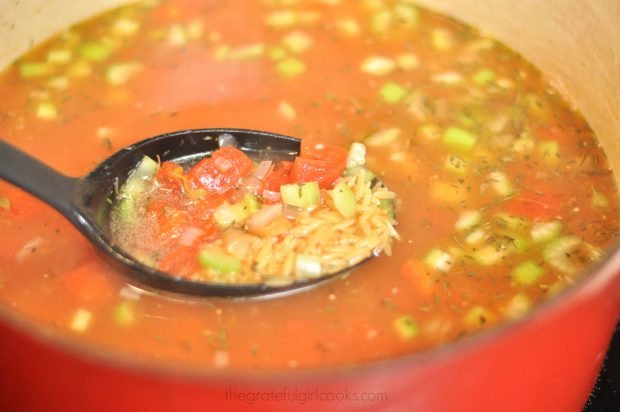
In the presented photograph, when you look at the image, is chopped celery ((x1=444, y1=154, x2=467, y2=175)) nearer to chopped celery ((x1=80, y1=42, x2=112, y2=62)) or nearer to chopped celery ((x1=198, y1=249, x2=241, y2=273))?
chopped celery ((x1=198, y1=249, x2=241, y2=273))

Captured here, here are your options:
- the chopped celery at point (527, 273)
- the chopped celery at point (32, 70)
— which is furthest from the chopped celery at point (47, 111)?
the chopped celery at point (527, 273)

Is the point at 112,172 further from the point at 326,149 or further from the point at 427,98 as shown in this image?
the point at 427,98

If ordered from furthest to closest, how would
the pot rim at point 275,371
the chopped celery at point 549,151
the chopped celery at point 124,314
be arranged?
the chopped celery at point 549,151 → the chopped celery at point 124,314 → the pot rim at point 275,371

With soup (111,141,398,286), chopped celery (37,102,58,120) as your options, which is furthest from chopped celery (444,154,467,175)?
chopped celery (37,102,58,120)

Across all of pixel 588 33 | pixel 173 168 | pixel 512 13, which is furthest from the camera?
pixel 512 13

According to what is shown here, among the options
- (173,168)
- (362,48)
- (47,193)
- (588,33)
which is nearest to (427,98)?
(362,48)

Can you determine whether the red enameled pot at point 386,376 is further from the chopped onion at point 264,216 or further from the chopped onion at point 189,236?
the chopped onion at point 264,216

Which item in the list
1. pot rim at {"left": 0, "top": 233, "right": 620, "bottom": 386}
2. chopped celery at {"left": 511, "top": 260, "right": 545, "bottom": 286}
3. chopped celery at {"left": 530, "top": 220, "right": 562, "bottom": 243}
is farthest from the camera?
chopped celery at {"left": 530, "top": 220, "right": 562, "bottom": 243}
